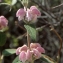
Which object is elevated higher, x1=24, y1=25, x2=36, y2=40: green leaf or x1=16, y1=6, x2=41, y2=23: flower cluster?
x1=16, y1=6, x2=41, y2=23: flower cluster

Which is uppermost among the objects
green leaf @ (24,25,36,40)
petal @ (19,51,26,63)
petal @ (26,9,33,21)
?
petal @ (26,9,33,21)

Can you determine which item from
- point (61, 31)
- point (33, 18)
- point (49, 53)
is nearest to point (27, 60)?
point (33, 18)

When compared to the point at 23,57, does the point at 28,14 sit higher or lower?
higher

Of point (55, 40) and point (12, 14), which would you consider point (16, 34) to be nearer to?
point (12, 14)

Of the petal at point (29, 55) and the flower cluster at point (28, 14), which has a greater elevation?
the flower cluster at point (28, 14)

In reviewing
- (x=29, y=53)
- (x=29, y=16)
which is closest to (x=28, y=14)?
(x=29, y=16)

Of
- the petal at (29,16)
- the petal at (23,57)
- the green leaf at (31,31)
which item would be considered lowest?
the petal at (23,57)

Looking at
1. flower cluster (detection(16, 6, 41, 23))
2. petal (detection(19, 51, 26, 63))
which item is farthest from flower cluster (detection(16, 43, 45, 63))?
flower cluster (detection(16, 6, 41, 23))

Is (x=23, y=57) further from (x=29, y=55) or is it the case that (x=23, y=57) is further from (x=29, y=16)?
(x=29, y=16)

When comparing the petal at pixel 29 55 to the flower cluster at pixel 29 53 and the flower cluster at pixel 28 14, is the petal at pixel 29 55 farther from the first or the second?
the flower cluster at pixel 28 14

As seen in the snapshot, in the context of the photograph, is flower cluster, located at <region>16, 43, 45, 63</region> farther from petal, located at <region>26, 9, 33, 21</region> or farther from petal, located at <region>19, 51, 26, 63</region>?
petal, located at <region>26, 9, 33, 21</region>

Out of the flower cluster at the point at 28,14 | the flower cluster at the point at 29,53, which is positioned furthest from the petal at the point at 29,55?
the flower cluster at the point at 28,14
